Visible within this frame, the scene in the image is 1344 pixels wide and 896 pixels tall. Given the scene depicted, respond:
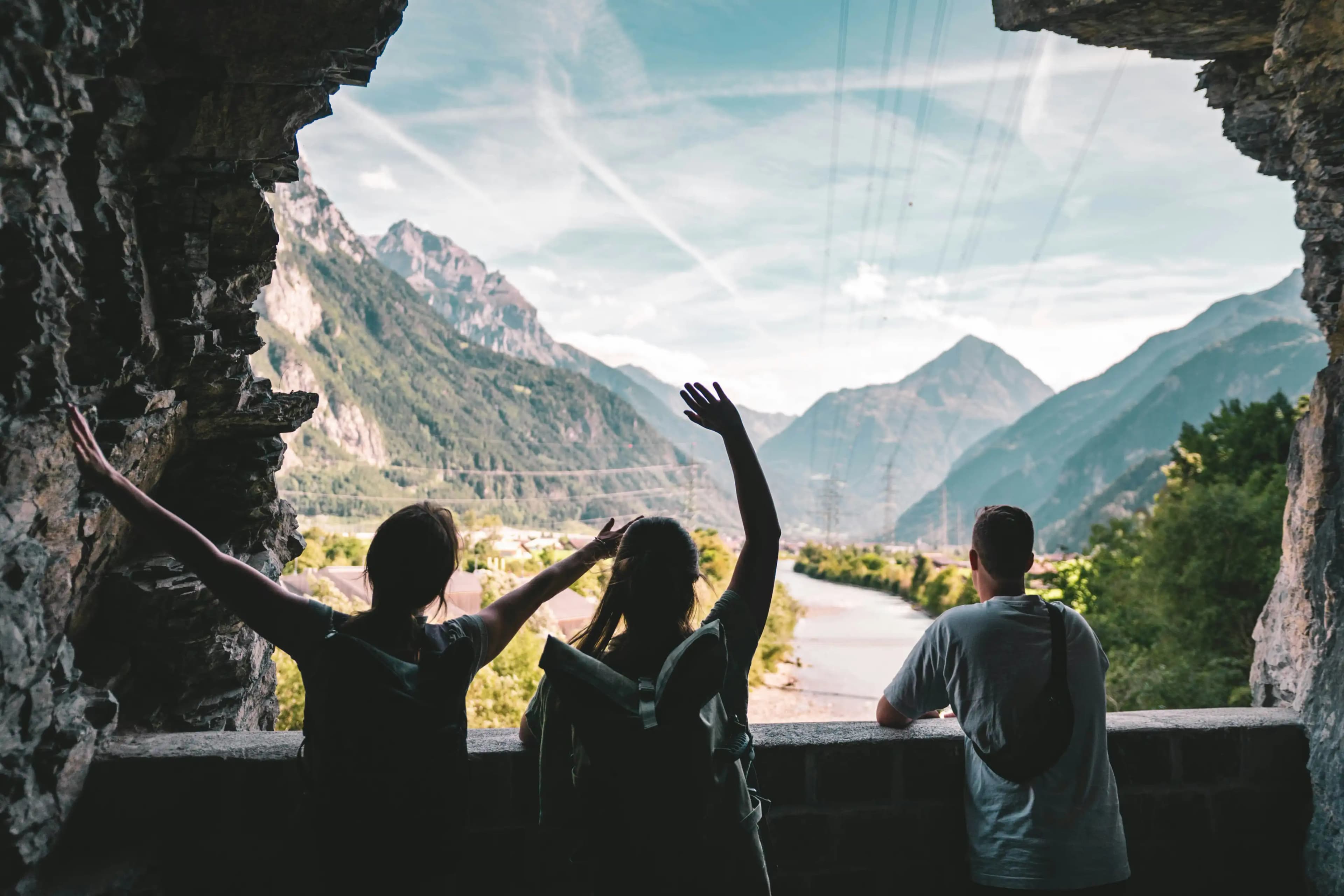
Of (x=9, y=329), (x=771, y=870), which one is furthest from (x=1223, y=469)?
(x=9, y=329)

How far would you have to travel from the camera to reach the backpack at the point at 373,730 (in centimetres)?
183

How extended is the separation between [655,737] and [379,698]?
1.86 ft

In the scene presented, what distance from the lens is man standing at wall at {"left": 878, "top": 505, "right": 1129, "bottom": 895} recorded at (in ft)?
7.27

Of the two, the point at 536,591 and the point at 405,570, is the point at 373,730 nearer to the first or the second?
the point at 405,570

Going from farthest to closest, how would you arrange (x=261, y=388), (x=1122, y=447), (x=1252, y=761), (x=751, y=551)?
(x=1122, y=447), (x=261, y=388), (x=1252, y=761), (x=751, y=551)

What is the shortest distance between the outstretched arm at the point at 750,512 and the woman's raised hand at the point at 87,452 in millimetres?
1372

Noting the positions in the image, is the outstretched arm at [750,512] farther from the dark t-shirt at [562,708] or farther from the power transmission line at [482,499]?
the power transmission line at [482,499]

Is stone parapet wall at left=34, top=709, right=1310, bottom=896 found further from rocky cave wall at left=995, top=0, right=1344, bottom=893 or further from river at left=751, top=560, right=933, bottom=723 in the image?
river at left=751, top=560, right=933, bottom=723

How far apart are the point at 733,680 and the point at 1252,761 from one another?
237cm

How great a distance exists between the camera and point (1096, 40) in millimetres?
5238

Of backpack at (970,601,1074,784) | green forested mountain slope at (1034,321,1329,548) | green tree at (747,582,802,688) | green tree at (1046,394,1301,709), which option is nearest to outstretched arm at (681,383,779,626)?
backpack at (970,601,1074,784)

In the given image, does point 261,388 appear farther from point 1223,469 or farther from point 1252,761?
point 1223,469

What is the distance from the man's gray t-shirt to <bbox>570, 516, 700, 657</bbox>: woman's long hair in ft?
2.67

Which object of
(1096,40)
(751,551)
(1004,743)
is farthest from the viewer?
(1096,40)
